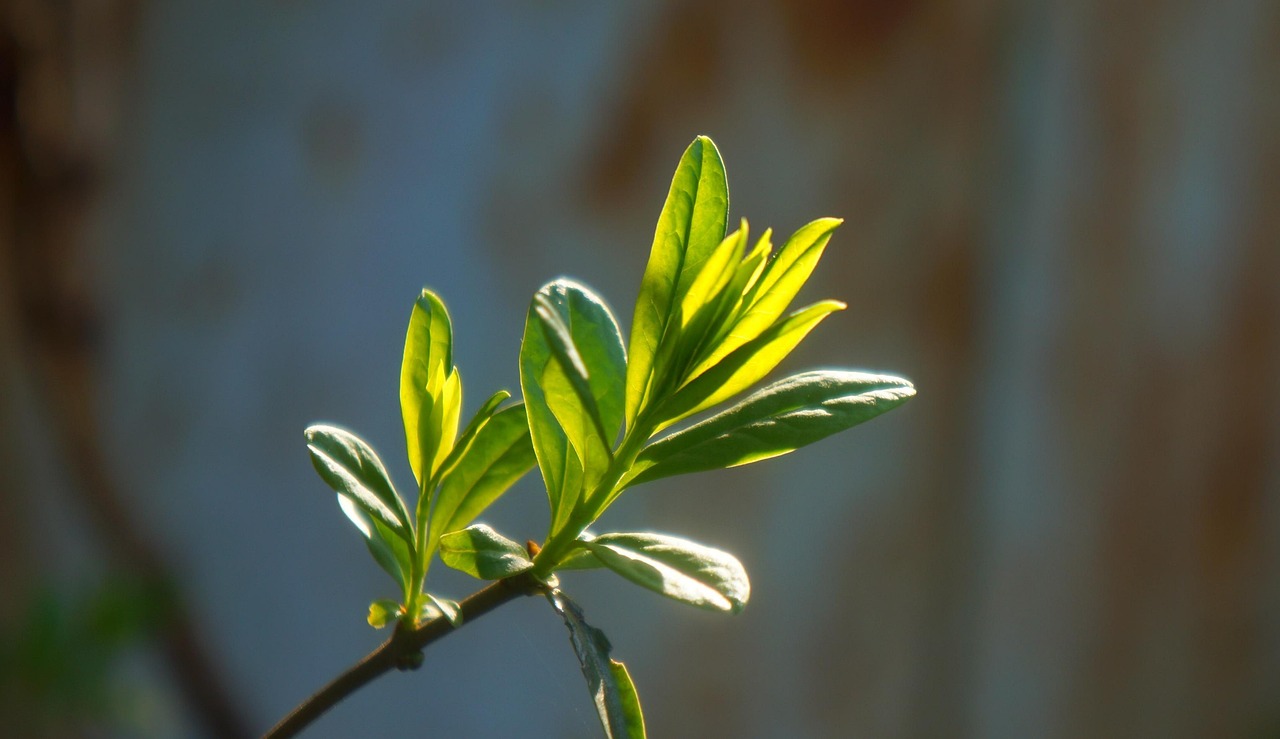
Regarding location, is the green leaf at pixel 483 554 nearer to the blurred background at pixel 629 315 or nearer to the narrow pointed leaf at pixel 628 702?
the narrow pointed leaf at pixel 628 702

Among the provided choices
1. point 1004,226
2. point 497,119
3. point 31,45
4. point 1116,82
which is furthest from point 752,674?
point 31,45

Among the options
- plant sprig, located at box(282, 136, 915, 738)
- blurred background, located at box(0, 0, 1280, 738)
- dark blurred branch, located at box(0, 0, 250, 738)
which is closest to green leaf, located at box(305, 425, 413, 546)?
plant sprig, located at box(282, 136, 915, 738)

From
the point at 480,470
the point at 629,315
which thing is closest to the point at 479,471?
the point at 480,470

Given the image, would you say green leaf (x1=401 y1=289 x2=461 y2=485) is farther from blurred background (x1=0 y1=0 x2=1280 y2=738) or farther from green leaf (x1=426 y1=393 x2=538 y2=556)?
blurred background (x1=0 y1=0 x2=1280 y2=738)

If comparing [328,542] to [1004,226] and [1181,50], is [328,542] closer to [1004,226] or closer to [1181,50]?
[1004,226]

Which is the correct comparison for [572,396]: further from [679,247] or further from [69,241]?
[69,241]

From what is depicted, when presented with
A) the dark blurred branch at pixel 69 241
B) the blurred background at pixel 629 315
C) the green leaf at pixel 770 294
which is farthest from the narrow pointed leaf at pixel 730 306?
the dark blurred branch at pixel 69 241
